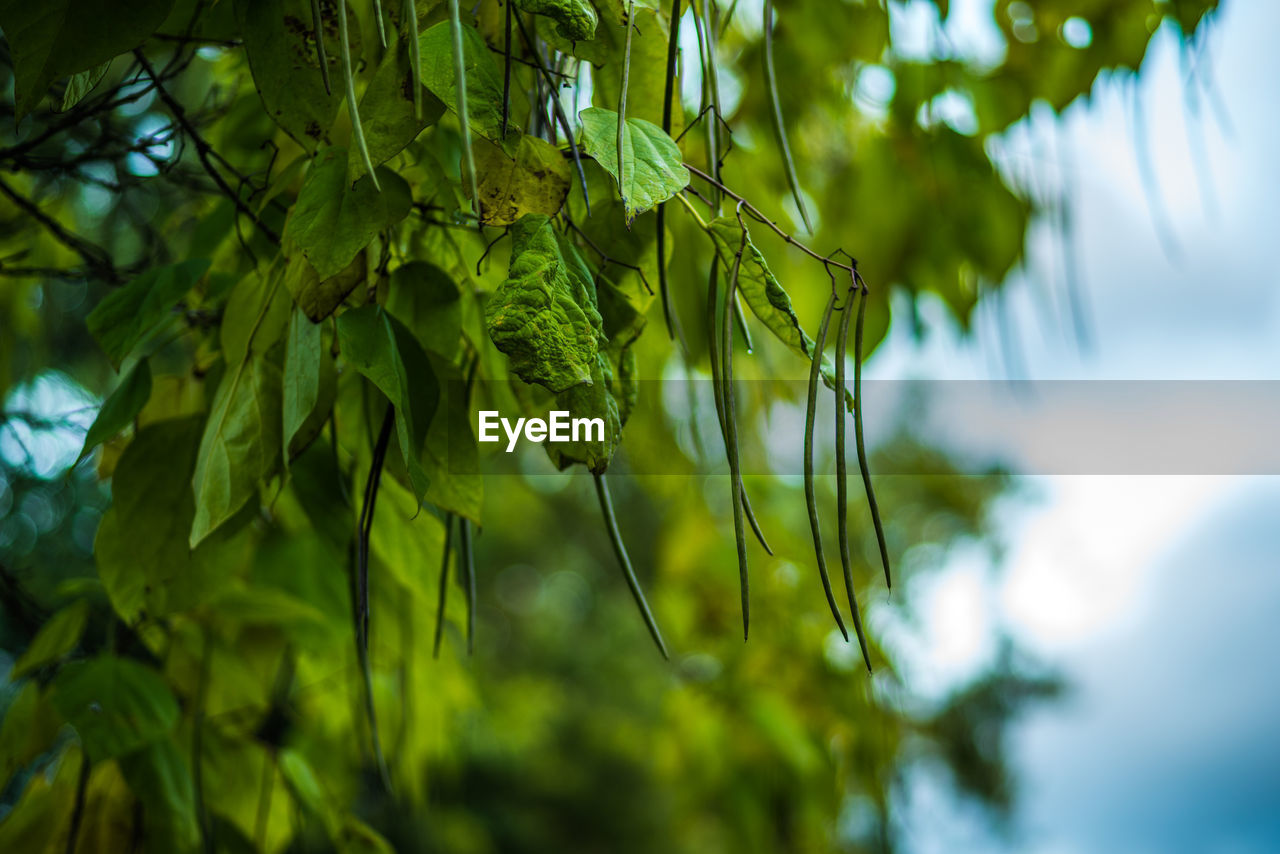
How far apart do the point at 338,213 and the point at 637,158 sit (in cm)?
8

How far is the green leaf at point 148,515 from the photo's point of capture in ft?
1.07

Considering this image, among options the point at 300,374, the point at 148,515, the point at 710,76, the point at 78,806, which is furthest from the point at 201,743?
the point at 710,76

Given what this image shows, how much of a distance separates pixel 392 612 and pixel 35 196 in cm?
36

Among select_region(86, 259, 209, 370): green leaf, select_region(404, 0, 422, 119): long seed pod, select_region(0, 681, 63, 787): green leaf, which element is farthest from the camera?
select_region(0, 681, 63, 787): green leaf

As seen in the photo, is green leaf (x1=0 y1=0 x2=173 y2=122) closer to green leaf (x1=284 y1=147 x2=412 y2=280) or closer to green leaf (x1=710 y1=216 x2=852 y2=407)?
green leaf (x1=284 y1=147 x2=412 y2=280)

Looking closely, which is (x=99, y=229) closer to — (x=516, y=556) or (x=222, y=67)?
(x=222, y=67)

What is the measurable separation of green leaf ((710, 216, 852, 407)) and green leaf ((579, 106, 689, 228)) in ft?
0.08

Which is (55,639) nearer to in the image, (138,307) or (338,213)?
(138,307)

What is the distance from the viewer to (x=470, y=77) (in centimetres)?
22

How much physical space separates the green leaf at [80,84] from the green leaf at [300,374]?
79 millimetres

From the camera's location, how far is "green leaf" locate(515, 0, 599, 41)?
202 millimetres

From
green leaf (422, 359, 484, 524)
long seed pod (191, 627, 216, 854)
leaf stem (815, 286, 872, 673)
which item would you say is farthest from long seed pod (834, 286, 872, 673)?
long seed pod (191, 627, 216, 854)

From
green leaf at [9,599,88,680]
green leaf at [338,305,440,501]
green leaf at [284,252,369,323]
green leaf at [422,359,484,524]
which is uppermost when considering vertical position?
green leaf at [284,252,369,323]

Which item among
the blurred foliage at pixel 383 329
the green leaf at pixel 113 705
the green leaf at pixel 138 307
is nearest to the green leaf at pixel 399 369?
the blurred foliage at pixel 383 329
